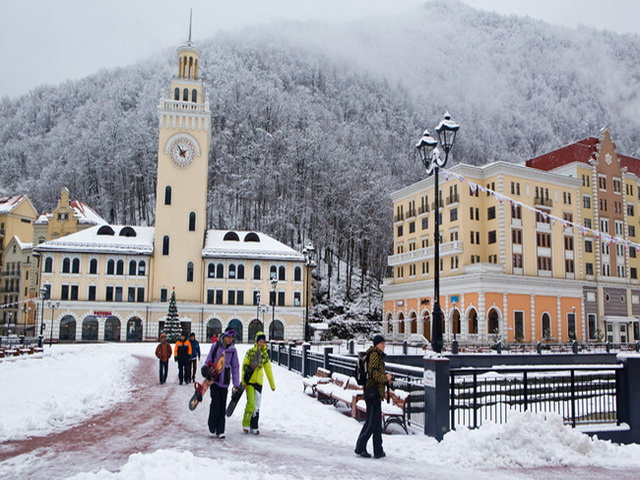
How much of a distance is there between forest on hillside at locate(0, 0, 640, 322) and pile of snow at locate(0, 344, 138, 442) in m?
48.3

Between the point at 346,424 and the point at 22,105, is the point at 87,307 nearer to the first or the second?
the point at 346,424

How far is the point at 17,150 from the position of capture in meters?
121

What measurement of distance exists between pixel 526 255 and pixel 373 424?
5283 centimetres

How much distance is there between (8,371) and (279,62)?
125 metres

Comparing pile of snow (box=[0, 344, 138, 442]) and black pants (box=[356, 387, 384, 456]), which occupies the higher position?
black pants (box=[356, 387, 384, 456])

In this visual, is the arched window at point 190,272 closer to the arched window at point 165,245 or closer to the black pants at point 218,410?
the arched window at point 165,245

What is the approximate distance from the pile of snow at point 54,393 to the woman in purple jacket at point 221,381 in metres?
3.28

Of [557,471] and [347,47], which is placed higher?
[347,47]

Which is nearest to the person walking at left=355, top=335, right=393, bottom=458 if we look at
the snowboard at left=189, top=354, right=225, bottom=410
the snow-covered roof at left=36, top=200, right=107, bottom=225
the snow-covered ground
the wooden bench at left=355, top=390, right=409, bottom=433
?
the snow-covered ground

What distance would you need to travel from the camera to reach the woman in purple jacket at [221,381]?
1094cm

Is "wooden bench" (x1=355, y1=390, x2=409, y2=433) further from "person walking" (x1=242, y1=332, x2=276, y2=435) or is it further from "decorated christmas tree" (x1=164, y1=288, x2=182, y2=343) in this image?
"decorated christmas tree" (x1=164, y1=288, x2=182, y2=343)

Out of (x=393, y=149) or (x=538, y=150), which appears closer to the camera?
(x=393, y=149)

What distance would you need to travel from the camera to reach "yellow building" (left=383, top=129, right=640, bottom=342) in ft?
186

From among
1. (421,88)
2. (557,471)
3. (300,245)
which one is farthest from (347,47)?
(557,471)
